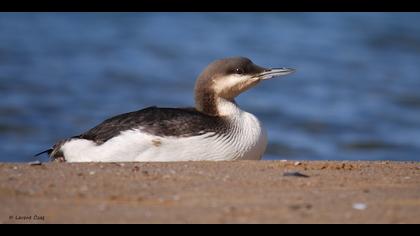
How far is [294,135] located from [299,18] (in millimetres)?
11110

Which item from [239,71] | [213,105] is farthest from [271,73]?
[213,105]

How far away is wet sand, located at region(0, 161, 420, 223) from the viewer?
5727mm

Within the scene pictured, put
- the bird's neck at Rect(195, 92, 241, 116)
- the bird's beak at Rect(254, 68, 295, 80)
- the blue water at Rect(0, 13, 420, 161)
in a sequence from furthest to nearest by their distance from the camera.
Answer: the blue water at Rect(0, 13, 420, 161) → the bird's beak at Rect(254, 68, 295, 80) → the bird's neck at Rect(195, 92, 241, 116)

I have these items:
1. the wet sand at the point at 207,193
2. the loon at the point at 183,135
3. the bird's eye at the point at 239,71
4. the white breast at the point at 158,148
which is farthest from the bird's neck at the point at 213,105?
the wet sand at the point at 207,193

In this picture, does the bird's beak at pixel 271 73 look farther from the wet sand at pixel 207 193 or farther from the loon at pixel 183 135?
the wet sand at pixel 207 193

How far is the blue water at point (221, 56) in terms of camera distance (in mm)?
15086

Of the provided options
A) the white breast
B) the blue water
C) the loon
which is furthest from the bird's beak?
the blue water

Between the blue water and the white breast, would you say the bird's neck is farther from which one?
the blue water

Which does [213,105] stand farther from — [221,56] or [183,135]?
[221,56]

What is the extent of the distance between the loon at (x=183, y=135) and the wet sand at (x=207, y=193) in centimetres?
51

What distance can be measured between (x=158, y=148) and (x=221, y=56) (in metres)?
11.8

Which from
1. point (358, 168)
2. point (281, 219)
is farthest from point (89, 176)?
point (358, 168)

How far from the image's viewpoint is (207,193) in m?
6.37

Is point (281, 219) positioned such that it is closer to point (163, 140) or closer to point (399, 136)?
point (163, 140)
